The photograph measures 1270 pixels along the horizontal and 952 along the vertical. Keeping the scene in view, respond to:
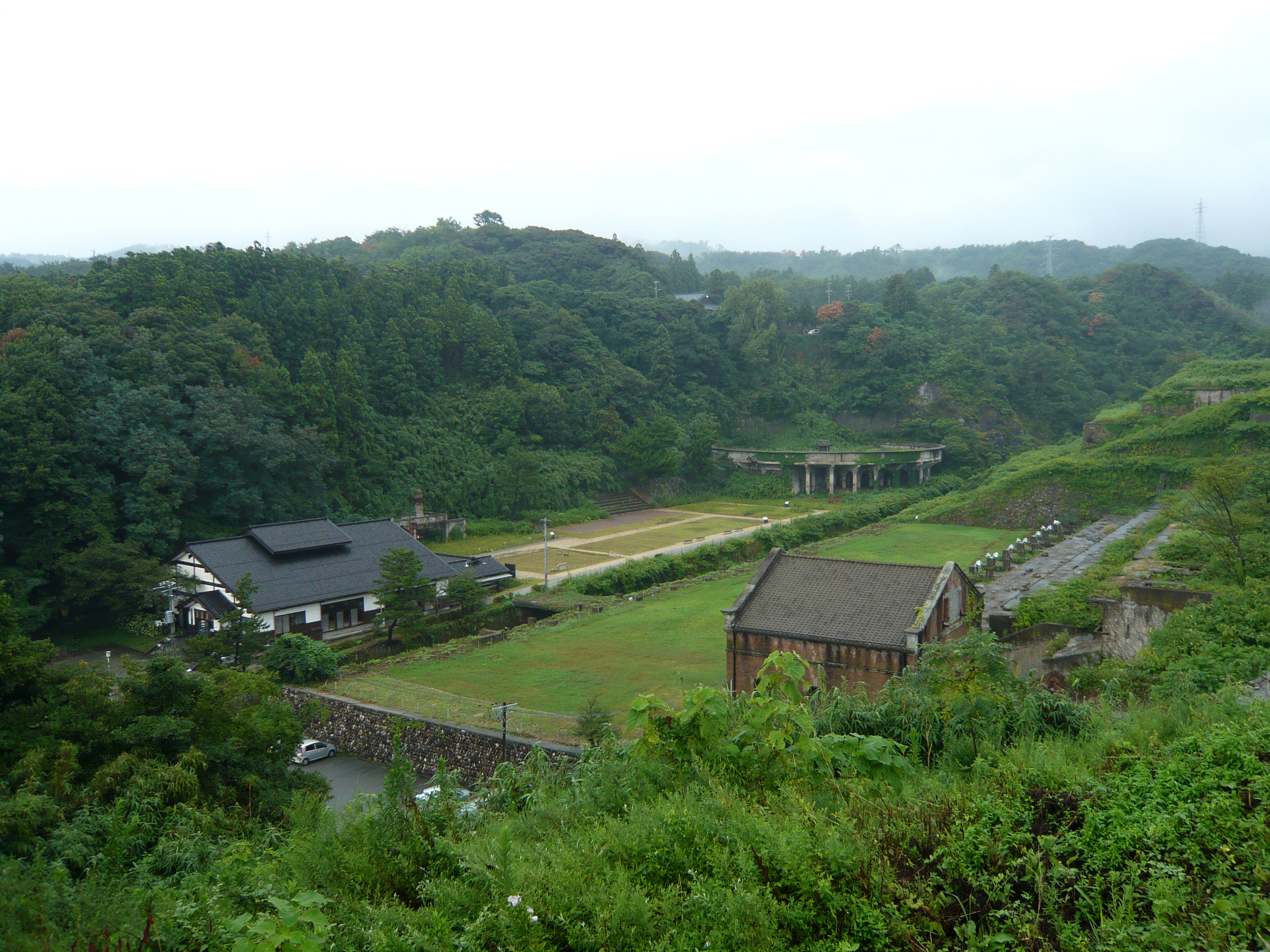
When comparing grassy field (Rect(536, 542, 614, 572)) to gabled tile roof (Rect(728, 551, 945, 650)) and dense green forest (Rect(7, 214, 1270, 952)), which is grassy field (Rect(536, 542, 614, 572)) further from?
gabled tile roof (Rect(728, 551, 945, 650))

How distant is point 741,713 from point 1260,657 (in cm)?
810

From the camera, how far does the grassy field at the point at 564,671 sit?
1762 centimetres

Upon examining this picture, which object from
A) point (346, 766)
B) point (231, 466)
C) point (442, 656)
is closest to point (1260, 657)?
point (346, 766)

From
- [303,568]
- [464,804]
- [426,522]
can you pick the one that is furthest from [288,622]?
[464,804]

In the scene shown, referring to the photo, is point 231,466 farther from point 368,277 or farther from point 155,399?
point 368,277

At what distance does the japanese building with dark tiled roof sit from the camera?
909 inches

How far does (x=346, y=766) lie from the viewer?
1672 centimetres

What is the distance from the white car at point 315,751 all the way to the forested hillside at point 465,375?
Answer: 228 inches

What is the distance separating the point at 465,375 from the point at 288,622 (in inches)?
1191

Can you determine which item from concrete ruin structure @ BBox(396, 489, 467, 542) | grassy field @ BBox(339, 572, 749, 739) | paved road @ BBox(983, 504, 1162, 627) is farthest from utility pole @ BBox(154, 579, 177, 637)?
paved road @ BBox(983, 504, 1162, 627)

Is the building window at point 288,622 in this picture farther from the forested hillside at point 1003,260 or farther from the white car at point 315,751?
the forested hillside at point 1003,260

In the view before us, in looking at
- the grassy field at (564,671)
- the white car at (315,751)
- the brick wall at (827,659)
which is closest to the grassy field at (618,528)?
the grassy field at (564,671)

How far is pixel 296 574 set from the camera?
952 inches

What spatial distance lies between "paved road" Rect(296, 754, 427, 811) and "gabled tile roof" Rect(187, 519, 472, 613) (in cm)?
689
